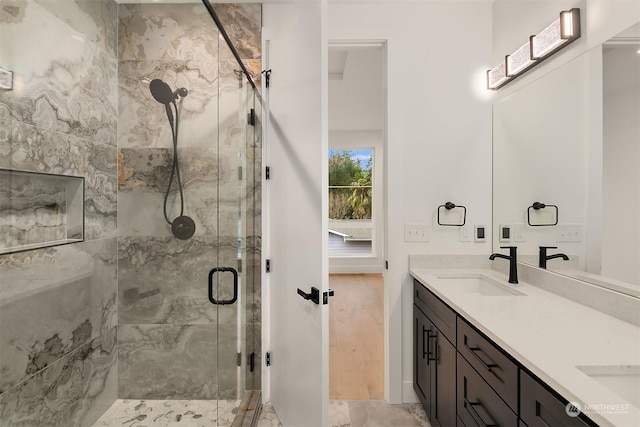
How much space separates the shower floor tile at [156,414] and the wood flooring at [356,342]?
119 centimetres

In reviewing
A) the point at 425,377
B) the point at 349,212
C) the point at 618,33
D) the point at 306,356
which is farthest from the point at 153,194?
the point at 349,212

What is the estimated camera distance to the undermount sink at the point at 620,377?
0.86m

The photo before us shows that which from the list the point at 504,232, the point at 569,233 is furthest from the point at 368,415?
the point at 569,233

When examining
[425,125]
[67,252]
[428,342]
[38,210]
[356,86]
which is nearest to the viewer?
[38,210]

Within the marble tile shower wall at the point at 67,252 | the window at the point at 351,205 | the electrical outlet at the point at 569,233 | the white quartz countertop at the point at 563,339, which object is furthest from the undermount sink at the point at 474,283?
the window at the point at 351,205

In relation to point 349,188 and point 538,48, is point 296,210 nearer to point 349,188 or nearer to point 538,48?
point 538,48

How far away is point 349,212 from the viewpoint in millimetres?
6191

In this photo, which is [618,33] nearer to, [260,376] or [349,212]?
[260,376]

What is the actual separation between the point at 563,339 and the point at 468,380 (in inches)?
18.6

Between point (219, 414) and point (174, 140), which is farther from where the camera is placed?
point (219, 414)

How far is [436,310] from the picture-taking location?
1.73 metres

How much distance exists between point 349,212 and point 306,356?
4.71 m

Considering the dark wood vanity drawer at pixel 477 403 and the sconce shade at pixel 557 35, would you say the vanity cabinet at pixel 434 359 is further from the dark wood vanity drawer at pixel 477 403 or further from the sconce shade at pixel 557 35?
the sconce shade at pixel 557 35

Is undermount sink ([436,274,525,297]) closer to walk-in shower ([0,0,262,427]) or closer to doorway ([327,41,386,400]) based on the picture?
doorway ([327,41,386,400])
